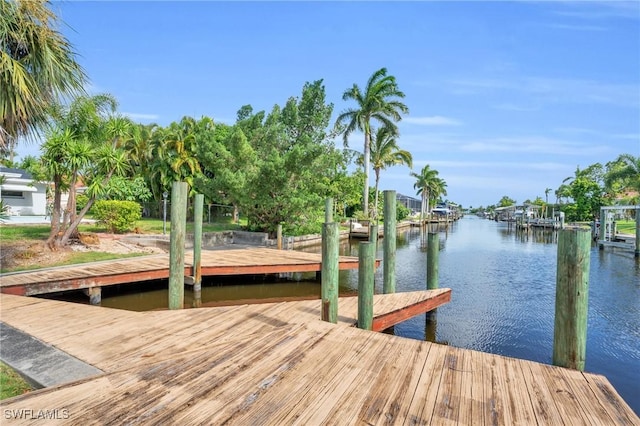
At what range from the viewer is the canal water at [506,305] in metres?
7.36

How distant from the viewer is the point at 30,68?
6340 mm

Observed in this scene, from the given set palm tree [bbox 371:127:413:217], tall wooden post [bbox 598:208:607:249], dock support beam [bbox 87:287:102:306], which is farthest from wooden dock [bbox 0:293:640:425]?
palm tree [bbox 371:127:413:217]

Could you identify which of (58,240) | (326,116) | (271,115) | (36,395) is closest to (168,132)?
(271,115)

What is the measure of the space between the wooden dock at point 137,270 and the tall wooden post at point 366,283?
5700mm

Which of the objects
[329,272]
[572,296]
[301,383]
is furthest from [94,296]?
[572,296]

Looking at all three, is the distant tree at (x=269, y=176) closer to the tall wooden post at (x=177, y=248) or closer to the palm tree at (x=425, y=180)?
the tall wooden post at (x=177, y=248)

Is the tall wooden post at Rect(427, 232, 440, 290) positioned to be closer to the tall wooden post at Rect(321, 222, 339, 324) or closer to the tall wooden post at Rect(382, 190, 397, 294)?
the tall wooden post at Rect(382, 190, 397, 294)

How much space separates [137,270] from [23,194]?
25.3 meters

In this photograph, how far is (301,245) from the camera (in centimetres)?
2147

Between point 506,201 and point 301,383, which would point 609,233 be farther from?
point 506,201

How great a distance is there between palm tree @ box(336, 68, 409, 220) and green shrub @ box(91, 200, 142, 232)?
67.5ft

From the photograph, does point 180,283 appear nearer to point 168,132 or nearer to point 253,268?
point 253,268

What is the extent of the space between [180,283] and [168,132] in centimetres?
2490

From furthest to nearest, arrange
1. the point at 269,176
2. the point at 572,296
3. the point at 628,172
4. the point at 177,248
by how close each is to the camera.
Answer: the point at 628,172 → the point at 269,176 → the point at 177,248 → the point at 572,296
